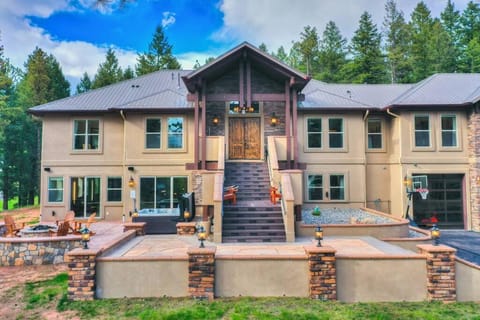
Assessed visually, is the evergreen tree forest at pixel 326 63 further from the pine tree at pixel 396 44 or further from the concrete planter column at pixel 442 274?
the concrete planter column at pixel 442 274

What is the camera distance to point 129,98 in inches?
648

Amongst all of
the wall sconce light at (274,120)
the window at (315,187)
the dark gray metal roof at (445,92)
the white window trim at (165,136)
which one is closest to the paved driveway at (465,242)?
the window at (315,187)

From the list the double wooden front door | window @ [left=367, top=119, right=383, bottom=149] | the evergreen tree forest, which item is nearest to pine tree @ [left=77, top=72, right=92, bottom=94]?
the evergreen tree forest

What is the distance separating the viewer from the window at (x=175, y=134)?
14.9 metres

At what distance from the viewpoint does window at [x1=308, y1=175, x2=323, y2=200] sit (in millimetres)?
15344

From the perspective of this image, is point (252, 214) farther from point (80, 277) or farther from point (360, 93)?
point (360, 93)

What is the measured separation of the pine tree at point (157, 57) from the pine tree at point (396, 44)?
24.4m

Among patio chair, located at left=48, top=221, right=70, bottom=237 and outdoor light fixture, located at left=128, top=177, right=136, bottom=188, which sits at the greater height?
outdoor light fixture, located at left=128, top=177, right=136, bottom=188

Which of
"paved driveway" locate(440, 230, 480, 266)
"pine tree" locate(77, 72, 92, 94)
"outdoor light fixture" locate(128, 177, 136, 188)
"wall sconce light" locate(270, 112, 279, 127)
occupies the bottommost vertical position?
"paved driveway" locate(440, 230, 480, 266)

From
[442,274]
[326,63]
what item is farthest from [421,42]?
[442,274]

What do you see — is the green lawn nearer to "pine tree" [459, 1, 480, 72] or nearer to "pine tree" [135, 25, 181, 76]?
"pine tree" [135, 25, 181, 76]

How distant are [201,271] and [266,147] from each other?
8884 millimetres

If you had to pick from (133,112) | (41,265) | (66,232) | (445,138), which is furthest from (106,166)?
(445,138)

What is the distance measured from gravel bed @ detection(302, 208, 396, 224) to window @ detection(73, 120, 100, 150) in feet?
36.4
